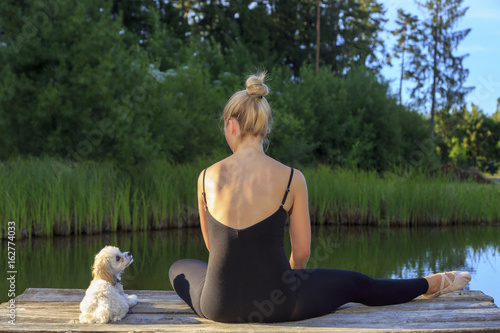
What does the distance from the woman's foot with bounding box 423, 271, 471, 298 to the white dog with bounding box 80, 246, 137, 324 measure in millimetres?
2161

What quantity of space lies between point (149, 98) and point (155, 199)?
378 centimetres

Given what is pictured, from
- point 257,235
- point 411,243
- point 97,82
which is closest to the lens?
point 257,235

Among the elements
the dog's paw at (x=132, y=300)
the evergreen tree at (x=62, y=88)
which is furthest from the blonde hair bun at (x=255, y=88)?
the evergreen tree at (x=62, y=88)

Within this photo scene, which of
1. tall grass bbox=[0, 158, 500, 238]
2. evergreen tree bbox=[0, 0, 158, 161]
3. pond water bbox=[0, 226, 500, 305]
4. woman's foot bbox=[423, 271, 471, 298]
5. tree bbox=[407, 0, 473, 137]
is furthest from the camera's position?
tree bbox=[407, 0, 473, 137]

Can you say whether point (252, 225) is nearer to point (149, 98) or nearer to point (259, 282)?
point (259, 282)

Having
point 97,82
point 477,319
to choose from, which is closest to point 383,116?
point 97,82

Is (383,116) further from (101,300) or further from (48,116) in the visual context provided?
(101,300)

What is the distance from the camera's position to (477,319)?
12.1 ft

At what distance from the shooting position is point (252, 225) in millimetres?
3352

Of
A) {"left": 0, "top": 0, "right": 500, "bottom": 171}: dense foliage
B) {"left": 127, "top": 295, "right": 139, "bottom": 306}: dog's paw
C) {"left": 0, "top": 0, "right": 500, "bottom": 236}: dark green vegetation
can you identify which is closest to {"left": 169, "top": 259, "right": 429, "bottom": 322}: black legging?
{"left": 127, "top": 295, "right": 139, "bottom": 306}: dog's paw

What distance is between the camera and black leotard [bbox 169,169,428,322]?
3369 millimetres

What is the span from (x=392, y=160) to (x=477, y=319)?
21.3m

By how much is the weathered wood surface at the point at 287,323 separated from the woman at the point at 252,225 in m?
0.14

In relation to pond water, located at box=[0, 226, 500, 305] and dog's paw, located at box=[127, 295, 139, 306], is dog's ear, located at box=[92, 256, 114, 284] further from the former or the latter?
pond water, located at box=[0, 226, 500, 305]
